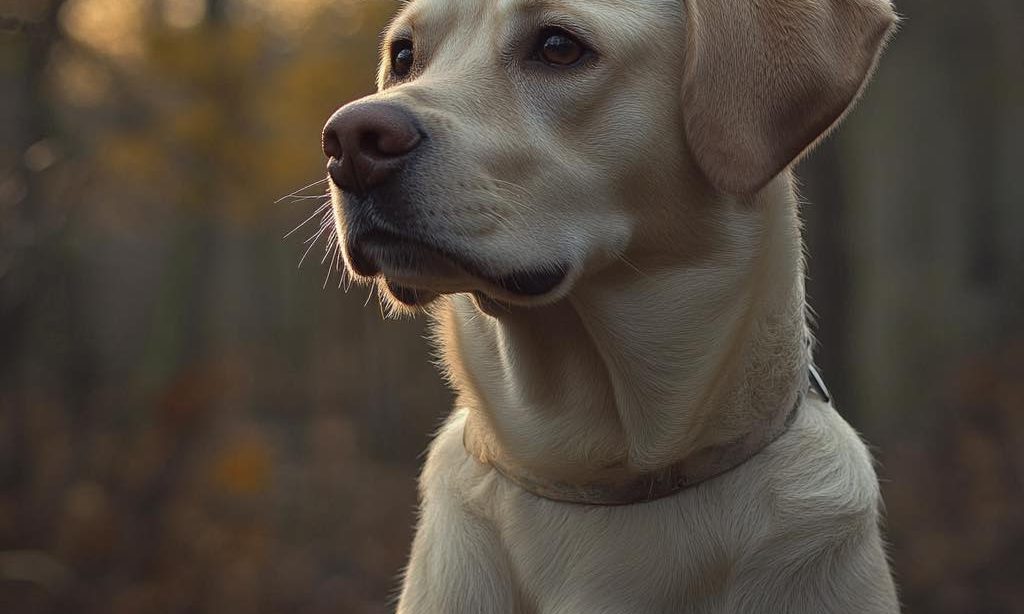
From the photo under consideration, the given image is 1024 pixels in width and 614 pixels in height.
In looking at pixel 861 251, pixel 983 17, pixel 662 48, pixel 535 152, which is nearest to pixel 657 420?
pixel 535 152

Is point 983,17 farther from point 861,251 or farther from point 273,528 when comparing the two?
point 273,528

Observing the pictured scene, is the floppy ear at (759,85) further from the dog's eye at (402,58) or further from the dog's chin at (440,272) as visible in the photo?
the dog's eye at (402,58)

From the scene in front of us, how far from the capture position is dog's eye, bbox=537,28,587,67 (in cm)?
305

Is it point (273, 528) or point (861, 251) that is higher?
point (861, 251)

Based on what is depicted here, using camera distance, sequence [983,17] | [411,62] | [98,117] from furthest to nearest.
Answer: [98,117] → [983,17] → [411,62]

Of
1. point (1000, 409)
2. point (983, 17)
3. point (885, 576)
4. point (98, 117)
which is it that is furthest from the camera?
point (98, 117)

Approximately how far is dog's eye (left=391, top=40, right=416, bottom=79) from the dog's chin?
2.56 feet

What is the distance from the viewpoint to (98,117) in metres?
13.0

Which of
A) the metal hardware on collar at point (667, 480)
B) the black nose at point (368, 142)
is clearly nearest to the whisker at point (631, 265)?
the metal hardware on collar at point (667, 480)

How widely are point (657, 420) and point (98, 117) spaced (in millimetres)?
11406

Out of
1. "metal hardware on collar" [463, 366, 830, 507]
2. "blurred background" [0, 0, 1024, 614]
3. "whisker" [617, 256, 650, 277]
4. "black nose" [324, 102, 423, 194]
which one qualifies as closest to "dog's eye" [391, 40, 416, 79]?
"black nose" [324, 102, 423, 194]

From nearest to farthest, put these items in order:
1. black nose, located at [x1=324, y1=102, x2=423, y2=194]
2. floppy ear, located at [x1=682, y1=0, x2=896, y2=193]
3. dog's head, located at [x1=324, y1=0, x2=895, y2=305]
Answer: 1. black nose, located at [x1=324, y1=102, x2=423, y2=194]
2. dog's head, located at [x1=324, y1=0, x2=895, y2=305]
3. floppy ear, located at [x1=682, y1=0, x2=896, y2=193]

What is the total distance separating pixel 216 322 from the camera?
48.6ft

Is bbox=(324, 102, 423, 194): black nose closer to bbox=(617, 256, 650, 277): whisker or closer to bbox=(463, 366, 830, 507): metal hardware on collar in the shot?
bbox=(617, 256, 650, 277): whisker
